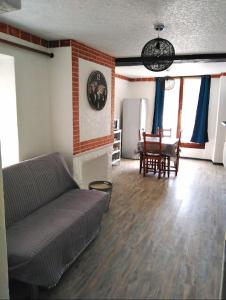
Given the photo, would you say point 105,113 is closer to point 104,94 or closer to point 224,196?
point 104,94

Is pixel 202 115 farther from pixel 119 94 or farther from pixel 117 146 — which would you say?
pixel 117 146

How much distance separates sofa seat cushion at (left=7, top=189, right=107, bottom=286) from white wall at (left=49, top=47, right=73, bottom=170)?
79cm

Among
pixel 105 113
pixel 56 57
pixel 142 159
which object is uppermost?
pixel 56 57

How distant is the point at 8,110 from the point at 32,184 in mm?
919

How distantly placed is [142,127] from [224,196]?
3.09 meters

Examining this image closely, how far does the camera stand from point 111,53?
3791mm

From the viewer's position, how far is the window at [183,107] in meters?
6.41

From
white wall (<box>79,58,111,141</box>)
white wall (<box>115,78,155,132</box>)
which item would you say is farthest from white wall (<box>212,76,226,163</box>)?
white wall (<box>79,58,111,141</box>)

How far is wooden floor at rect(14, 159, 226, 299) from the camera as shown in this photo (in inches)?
76.5

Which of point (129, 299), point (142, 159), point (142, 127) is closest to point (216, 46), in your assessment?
point (142, 159)

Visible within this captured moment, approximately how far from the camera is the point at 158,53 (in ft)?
7.21

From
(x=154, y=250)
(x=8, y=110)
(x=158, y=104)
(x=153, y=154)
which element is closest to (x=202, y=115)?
(x=158, y=104)

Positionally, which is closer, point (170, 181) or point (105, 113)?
point (105, 113)

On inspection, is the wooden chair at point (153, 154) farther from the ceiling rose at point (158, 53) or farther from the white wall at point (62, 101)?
the ceiling rose at point (158, 53)
